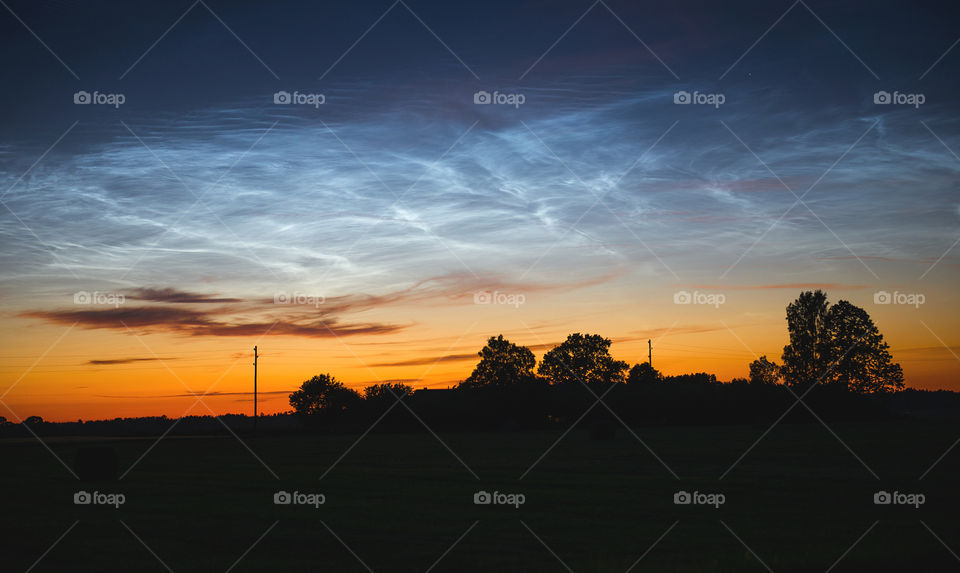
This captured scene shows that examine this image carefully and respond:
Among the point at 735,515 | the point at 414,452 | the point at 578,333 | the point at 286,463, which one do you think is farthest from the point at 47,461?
the point at 578,333

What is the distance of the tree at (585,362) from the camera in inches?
4808

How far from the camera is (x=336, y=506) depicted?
21922 mm

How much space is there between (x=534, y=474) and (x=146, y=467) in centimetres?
1943

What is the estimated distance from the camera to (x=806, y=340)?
Result: 99.2 meters

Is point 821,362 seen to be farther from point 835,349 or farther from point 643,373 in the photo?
point 643,373

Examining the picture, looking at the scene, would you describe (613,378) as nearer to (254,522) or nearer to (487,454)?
(487,454)
